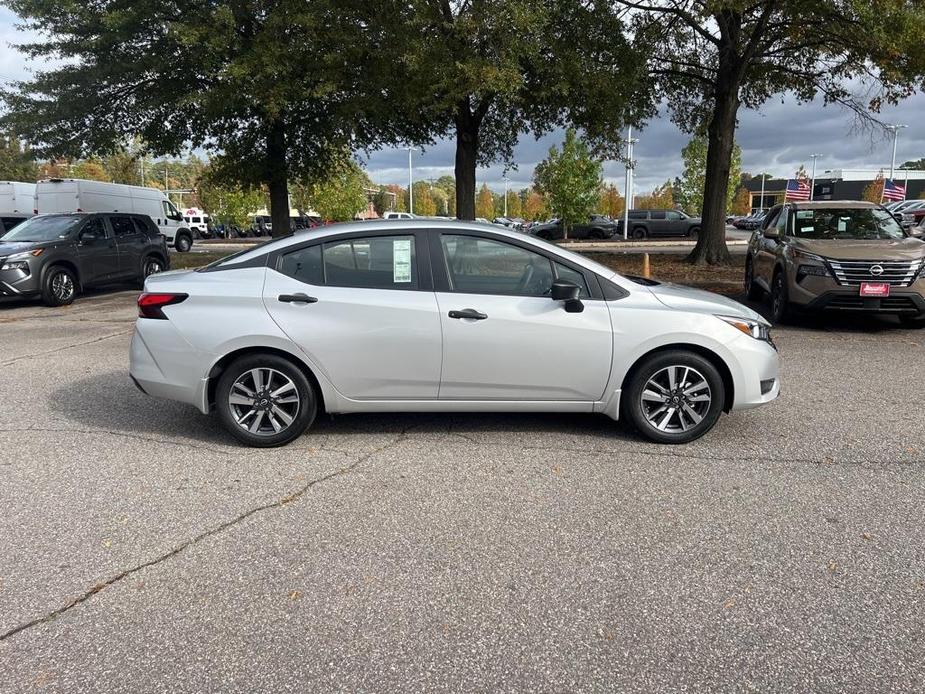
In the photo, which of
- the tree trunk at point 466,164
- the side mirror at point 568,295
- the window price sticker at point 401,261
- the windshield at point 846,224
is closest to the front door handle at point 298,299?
the window price sticker at point 401,261

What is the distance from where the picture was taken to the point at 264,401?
15.8 ft

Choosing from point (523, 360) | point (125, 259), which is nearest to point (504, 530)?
point (523, 360)

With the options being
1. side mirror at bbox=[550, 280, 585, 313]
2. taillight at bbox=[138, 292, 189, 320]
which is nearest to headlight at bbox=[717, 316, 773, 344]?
side mirror at bbox=[550, 280, 585, 313]

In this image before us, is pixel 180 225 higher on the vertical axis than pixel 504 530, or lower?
higher

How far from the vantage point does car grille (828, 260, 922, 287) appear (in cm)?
869

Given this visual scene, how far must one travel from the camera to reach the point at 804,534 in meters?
3.55

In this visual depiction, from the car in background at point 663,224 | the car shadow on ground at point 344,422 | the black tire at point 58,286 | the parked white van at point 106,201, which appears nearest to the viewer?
the car shadow on ground at point 344,422

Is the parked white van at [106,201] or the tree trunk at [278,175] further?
the parked white van at [106,201]

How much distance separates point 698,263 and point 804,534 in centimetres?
1521

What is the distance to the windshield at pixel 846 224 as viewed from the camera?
9.85 m

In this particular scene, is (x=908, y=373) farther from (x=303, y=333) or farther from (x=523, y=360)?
(x=303, y=333)

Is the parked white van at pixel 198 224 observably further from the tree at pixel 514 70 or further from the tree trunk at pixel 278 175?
the tree at pixel 514 70

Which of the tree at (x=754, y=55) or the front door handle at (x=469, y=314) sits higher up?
the tree at (x=754, y=55)

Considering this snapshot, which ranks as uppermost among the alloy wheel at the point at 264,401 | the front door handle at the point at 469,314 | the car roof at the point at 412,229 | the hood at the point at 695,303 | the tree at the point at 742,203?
the tree at the point at 742,203
